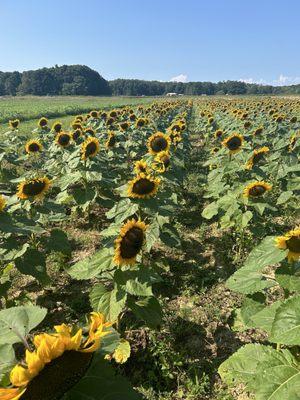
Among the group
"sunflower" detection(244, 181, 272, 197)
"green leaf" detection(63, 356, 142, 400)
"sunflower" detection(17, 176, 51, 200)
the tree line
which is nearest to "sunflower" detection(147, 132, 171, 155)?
"sunflower" detection(244, 181, 272, 197)

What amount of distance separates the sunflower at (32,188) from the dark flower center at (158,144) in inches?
118

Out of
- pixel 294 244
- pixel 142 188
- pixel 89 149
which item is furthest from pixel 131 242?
pixel 89 149

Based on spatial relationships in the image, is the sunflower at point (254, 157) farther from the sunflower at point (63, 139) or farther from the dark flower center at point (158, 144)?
the sunflower at point (63, 139)

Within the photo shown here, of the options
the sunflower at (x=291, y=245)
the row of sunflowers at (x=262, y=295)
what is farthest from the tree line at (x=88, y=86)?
the sunflower at (x=291, y=245)

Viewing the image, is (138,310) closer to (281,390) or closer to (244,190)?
(281,390)

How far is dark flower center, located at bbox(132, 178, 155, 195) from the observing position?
13.9 feet

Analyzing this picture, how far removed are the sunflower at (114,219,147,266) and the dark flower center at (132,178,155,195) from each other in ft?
3.04

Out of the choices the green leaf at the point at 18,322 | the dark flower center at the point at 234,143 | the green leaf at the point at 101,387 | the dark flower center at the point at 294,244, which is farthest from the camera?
the dark flower center at the point at 234,143

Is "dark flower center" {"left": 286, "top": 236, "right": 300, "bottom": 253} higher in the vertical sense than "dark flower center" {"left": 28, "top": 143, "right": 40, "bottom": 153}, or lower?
higher

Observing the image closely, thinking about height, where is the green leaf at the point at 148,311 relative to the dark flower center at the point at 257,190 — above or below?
below

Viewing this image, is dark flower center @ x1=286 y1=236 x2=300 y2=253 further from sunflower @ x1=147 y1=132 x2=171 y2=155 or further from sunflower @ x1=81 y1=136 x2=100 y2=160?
sunflower @ x1=147 y1=132 x2=171 y2=155

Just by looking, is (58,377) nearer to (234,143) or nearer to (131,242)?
(131,242)

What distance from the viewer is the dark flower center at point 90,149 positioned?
22.8 ft

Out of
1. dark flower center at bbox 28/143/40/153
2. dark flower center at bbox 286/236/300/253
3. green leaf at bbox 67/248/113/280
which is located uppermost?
dark flower center at bbox 286/236/300/253
